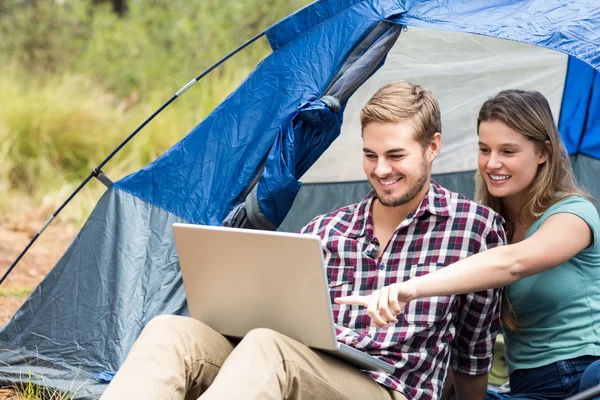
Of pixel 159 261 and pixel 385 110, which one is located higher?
pixel 385 110

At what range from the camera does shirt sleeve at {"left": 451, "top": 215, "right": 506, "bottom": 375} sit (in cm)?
242

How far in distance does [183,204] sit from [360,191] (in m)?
0.96

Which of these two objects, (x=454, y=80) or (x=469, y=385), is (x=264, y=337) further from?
(x=454, y=80)

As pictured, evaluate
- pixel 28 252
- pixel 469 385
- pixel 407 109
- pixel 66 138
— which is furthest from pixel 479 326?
pixel 66 138

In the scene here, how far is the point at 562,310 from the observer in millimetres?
2551

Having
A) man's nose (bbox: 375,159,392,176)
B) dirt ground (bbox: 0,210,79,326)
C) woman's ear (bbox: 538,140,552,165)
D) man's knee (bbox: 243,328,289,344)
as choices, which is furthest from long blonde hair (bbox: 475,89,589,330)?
dirt ground (bbox: 0,210,79,326)

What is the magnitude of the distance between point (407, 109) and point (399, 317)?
564 millimetres

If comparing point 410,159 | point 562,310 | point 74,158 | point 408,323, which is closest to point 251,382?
point 408,323

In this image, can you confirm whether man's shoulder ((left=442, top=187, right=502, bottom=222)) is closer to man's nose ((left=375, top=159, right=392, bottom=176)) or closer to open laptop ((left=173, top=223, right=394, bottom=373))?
man's nose ((left=375, top=159, right=392, bottom=176))

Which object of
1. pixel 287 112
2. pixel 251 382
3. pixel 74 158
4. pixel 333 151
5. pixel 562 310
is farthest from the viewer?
pixel 74 158

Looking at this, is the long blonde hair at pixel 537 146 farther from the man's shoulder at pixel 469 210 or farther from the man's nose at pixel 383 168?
the man's nose at pixel 383 168

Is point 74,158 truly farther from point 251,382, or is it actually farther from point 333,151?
point 251,382

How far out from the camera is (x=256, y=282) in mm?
2176

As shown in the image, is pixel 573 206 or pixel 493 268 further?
pixel 573 206
